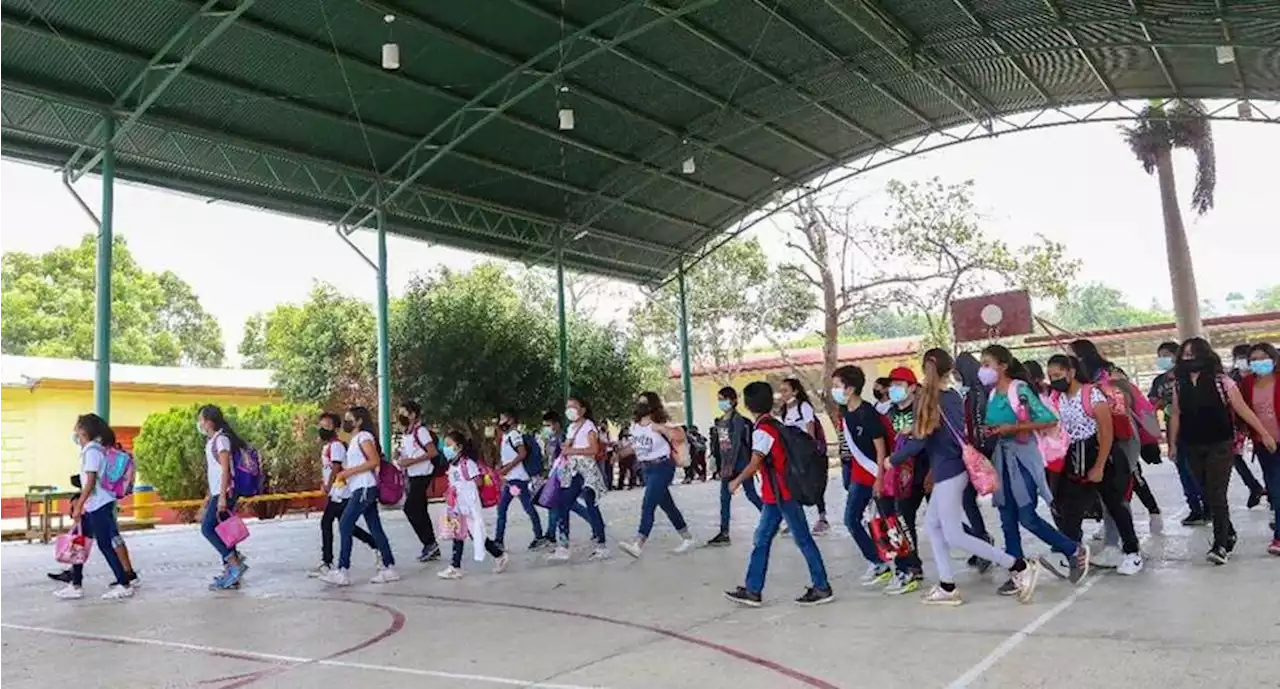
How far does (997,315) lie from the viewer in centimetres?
2545

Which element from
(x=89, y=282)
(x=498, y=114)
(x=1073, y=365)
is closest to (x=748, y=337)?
(x=498, y=114)

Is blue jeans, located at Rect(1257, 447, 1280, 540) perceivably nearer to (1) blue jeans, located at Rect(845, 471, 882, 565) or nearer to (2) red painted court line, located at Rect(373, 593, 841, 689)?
(1) blue jeans, located at Rect(845, 471, 882, 565)

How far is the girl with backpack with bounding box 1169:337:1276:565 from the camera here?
6617mm

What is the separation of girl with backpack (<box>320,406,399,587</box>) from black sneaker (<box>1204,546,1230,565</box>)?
596cm

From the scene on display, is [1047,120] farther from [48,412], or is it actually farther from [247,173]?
[48,412]

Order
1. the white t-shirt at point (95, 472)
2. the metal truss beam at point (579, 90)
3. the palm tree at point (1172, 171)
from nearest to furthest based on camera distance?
the white t-shirt at point (95, 472)
the metal truss beam at point (579, 90)
the palm tree at point (1172, 171)

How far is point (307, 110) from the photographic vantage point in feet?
52.6

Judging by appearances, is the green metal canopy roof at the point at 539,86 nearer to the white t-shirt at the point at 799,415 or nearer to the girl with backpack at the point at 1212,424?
the white t-shirt at the point at 799,415

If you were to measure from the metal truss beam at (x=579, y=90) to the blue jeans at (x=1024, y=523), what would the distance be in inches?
426

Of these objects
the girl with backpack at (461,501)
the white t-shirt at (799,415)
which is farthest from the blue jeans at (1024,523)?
the girl with backpack at (461,501)

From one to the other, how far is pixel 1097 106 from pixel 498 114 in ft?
40.7

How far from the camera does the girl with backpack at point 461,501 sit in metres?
8.38

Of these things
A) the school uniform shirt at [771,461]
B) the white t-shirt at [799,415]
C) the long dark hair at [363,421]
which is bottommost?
the school uniform shirt at [771,461]

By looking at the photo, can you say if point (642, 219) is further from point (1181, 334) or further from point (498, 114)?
point (1181, 334)
